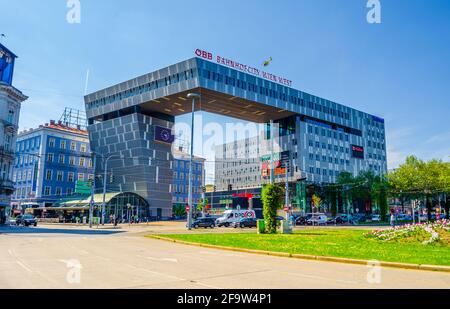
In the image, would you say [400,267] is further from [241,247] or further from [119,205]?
[119,205]

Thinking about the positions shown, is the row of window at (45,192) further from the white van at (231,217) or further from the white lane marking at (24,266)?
the white lane marking at (24,266)

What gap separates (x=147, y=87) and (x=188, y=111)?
1129 centimetres

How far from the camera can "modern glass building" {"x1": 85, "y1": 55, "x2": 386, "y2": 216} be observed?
7550 cm

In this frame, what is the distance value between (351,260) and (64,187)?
9045 cm

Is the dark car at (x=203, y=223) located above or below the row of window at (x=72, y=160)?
below

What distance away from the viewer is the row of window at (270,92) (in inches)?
2921

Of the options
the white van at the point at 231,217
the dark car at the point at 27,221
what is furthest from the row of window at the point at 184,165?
the dark car at the point at 27,221

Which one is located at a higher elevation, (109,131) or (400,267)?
(109,131)

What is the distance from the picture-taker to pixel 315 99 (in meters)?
98.1

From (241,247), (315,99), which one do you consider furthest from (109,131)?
(241,247)

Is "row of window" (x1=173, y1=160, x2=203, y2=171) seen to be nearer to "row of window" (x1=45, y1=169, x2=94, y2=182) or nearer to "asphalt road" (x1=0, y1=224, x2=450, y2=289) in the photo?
"row of window" (x1=45, y1=169, x2=94, y2=182)

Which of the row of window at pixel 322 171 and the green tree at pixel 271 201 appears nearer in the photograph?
the green tree at pixel 271 201
